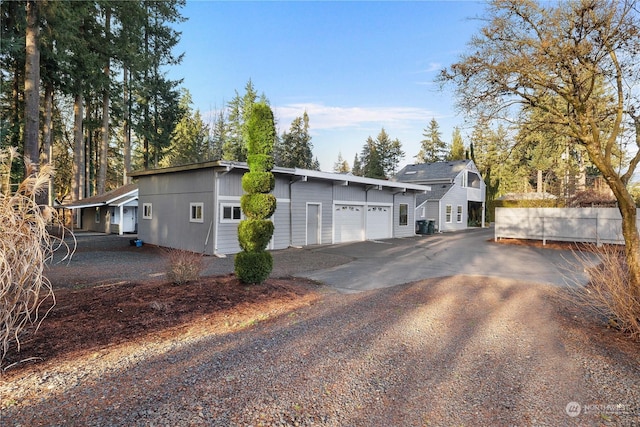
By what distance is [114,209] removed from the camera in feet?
75.7

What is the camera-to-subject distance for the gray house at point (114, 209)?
71.3 feet

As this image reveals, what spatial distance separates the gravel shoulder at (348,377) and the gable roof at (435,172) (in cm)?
2297

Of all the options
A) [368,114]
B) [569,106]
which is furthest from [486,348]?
[368,114]

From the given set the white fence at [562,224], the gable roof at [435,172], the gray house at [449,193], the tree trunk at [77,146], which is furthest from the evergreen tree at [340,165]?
the white fence at [562,224]

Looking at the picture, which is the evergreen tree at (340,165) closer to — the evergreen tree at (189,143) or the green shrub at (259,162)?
the evergreen tree at (189,143)

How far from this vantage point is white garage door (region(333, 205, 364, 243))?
673 inches

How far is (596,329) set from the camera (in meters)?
4.70

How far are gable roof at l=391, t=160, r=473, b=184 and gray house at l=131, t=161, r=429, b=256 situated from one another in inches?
322

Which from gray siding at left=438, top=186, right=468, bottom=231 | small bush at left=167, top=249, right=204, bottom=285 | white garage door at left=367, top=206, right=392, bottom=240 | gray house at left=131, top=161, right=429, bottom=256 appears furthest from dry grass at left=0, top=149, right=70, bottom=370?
gray siding at left=438, top=186, right=468, bottom=231

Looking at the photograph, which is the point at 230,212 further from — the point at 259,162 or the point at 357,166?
the point at 357,166

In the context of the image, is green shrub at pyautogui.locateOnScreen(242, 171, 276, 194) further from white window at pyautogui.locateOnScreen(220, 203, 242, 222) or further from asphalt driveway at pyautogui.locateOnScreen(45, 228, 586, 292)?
white window at pyautogui.locateOnScreen(220, 203, 242, 222)

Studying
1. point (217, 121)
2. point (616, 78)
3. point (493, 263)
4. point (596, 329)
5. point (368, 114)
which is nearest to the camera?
point (596, 329)

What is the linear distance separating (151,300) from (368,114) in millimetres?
16562

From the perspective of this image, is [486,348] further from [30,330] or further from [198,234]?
[198,234]
